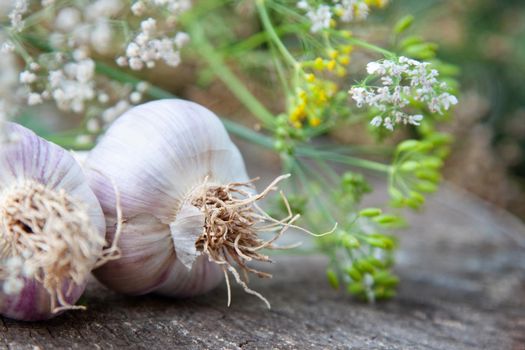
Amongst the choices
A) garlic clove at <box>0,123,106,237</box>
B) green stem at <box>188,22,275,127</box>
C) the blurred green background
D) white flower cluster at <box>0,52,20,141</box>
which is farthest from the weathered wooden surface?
the blurred green background

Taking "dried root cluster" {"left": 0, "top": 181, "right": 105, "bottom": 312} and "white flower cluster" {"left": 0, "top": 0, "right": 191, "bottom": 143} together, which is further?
"white flower cluster" {"left": 0, "top": 0, "right": 191, "bottom": 143}

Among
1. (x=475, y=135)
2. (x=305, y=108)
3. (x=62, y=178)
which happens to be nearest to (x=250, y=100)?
(x=305, y=108)

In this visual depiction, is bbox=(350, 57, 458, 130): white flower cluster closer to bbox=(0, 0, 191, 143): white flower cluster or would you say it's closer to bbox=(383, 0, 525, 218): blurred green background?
bbox=(0, 0, 191, 143): white flower cluster

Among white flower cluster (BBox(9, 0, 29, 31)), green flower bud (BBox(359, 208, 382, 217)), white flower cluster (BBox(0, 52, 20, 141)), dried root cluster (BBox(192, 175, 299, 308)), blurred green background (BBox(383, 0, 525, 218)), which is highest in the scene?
blurred green background (BBox(383, 0, 525, 218))

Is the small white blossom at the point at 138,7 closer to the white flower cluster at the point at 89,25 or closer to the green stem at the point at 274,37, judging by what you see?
the white flower cluster at the point at 89,25

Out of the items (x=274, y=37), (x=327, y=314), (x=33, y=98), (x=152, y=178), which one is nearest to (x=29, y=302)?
(x=152, y=178)

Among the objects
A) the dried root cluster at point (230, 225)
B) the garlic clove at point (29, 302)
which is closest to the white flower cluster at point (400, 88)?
the dried root cluster at point (230, 225)
